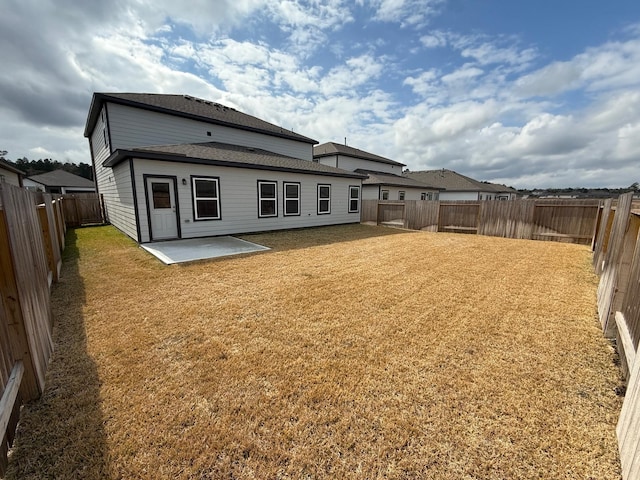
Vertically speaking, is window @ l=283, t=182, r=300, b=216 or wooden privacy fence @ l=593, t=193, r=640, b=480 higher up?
window @ l=283, t=182, r=300, b=216

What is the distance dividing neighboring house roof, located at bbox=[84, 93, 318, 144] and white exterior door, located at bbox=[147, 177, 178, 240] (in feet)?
16.7

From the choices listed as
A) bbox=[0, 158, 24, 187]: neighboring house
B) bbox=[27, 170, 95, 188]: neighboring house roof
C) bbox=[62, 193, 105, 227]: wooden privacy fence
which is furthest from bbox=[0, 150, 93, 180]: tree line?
bbox=[62, 193, 105, 227]: wooden privacy fence

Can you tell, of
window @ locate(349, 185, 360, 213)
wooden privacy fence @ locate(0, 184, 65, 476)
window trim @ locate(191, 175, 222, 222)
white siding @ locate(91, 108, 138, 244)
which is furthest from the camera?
window @ locate(349, 185, 360, 213)

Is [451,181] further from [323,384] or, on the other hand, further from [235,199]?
[323,384]

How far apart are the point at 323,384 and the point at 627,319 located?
3.26m

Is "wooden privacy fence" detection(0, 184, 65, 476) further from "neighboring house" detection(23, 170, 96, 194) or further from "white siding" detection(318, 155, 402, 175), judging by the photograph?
"neighboring house" detection(23, 170, 96, 194)

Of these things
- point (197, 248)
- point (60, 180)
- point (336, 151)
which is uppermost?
point (336, 151)

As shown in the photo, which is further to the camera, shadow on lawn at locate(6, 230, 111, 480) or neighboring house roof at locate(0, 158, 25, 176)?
neighboring house roof at locate(0, 158, 25, 176)

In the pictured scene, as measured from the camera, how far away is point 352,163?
24172 mm

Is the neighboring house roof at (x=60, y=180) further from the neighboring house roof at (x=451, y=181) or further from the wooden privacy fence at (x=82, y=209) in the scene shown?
the neighboring house roof at (x=451, y=181)

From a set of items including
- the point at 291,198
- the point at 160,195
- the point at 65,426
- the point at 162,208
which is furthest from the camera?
the point at 291,198

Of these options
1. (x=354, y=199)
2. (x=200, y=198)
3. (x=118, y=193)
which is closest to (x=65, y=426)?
(x=200, y=198)

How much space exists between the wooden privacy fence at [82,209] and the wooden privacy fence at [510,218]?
1664 centimetres

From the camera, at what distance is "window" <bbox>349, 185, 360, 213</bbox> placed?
1589 centimetres
